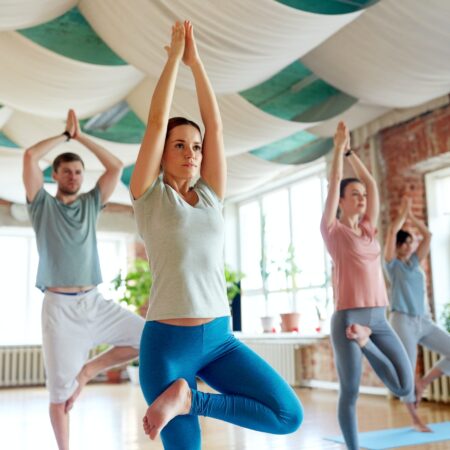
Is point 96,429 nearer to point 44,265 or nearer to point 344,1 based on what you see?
point 44,265

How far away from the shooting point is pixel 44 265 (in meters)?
2.84

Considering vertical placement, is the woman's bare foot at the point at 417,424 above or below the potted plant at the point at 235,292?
below

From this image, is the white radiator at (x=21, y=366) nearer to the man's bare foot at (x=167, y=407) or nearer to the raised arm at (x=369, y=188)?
the raised arm at (x=369, y=188)

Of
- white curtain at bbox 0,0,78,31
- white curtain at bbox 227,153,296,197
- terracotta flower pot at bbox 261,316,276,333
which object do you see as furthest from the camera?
terracotta flower pot at bbox 261,316,276,333

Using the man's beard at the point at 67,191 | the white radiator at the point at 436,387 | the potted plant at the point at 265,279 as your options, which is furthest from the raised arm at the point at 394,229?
the potted plant at the point at 265,279

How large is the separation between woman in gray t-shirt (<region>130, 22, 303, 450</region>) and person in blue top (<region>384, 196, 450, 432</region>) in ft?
8.30

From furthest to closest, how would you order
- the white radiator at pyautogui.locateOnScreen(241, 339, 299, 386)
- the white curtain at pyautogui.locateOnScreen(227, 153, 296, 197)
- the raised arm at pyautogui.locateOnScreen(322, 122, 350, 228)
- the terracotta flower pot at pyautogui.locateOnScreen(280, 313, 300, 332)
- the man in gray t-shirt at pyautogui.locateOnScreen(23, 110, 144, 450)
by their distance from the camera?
the terracotta flower pot at pyautogui.locateOnScreen(280, 313, 300, 332) → the white radiator at pyautogui.locateOnScreen(241, 339, 299, 386) → the white curtain at pyautogui.locateOnScreen(227, 153, 296, 197) → the raised arm at pyautogui.locateOnScreen(322, 122, 350, 228) → the man in gray t-shirt at pyautogui.locateOnScreen(23, 110, 144, 450)

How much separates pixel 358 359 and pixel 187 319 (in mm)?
1413

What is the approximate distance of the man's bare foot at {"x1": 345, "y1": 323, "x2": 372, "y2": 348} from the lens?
9.20 ft

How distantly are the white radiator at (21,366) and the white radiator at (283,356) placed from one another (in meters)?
3.40

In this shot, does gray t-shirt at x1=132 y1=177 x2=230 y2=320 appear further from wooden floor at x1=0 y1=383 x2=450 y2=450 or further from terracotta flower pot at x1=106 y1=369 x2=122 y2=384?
terracotta flower pot at x1=106 y1=369 x2=122 y2=384

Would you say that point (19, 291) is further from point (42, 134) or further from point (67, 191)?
point (67, 191)

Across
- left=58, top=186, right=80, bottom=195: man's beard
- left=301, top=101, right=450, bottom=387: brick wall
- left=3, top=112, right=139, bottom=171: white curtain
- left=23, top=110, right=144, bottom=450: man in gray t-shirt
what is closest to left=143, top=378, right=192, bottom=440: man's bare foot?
left=23, top=110, right=144, bottom=450: man in gray t-shirt

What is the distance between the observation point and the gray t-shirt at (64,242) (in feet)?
9.31
